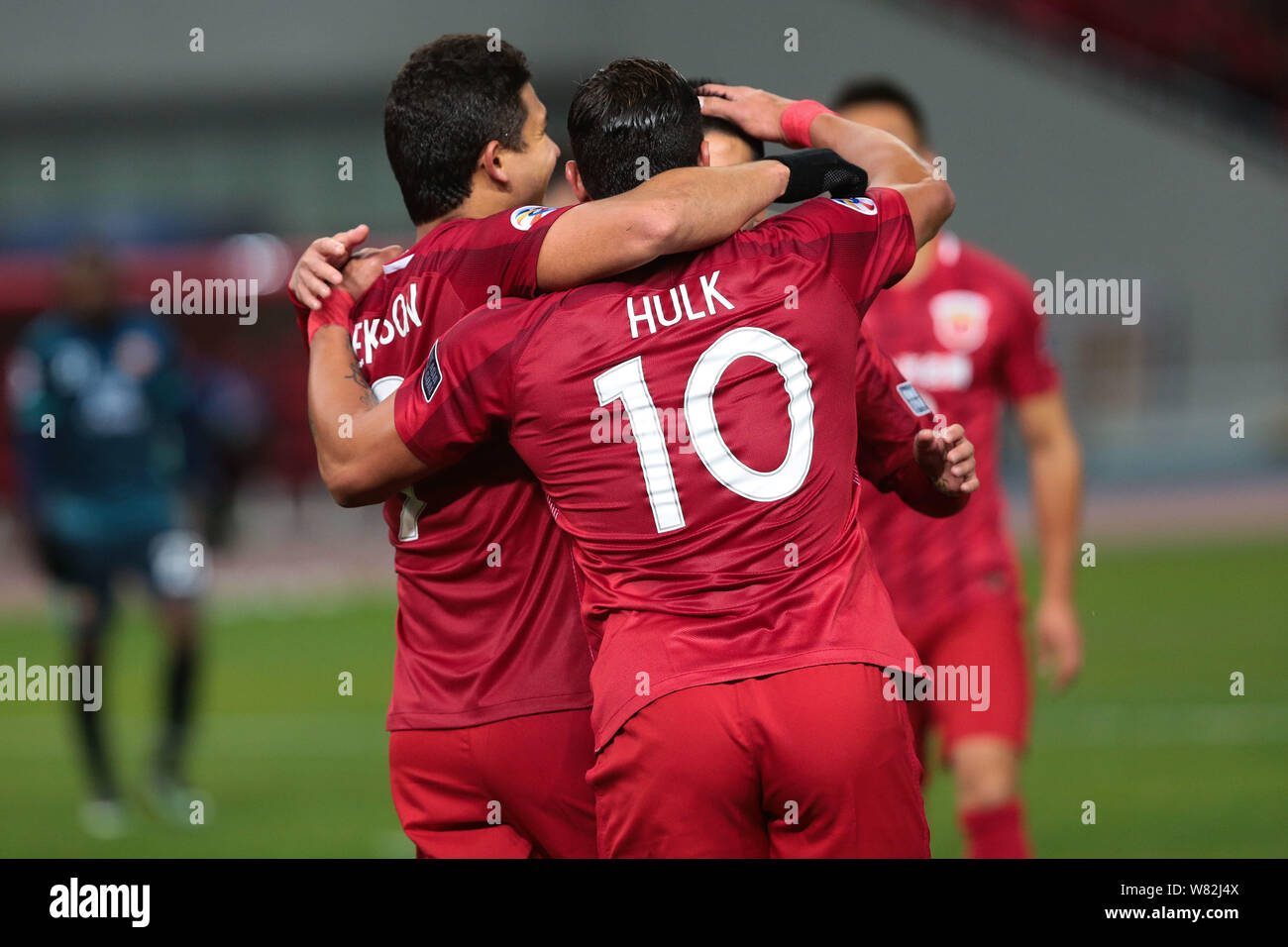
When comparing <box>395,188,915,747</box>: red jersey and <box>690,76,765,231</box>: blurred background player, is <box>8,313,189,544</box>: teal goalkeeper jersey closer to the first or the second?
<box>690,76,765,231</box>: blurred background player

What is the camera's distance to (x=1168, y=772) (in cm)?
747

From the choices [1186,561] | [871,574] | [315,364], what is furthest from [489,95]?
[1186,561]

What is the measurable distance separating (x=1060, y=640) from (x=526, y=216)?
2.86 metres

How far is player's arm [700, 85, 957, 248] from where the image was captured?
10.0 ft

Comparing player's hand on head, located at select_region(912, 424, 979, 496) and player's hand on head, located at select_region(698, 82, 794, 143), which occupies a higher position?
player's hand on head, located at select_region(698, 82, 794, 143)

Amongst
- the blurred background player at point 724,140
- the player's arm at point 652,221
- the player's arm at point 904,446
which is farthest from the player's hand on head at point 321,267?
the player's arm at point 904,446

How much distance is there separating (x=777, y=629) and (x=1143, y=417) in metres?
21.4

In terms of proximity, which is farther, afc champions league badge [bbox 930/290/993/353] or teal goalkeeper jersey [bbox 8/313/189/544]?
teal goalkeeper jersey [bbox 8/313/189/544]

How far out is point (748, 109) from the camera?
11.0ft

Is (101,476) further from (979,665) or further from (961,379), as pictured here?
(979,665)

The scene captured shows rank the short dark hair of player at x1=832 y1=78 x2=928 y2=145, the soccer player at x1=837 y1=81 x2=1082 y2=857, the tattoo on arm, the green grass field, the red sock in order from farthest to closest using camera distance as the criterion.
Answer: the green grass field < the short dark hair of player at x1=832 y1=78 x2=928 y2=145 < the soccer player at x1=837 y1=81 x2=1082 y2=857 < the red sock < the tattoo on arm

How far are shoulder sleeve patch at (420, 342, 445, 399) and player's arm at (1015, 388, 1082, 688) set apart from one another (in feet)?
9.17

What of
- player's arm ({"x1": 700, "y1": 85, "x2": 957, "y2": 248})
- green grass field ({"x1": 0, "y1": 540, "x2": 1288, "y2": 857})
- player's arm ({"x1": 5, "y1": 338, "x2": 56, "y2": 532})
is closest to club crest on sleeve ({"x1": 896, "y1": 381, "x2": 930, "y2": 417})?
player's arm ({"x1": 700, "y1": 85, "x2": 957, "y2": 248})

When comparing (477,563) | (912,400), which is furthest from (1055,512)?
(477,563)
